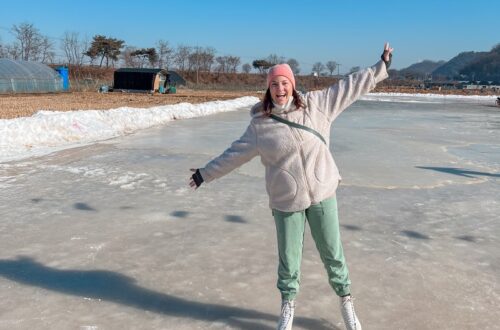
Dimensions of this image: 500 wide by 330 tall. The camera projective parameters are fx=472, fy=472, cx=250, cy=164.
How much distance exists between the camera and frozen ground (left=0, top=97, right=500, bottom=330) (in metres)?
2.82

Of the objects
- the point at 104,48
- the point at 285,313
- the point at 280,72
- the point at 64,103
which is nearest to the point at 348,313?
the point at 285,313

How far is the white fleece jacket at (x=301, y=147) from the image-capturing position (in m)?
2.46

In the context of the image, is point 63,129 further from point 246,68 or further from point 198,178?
point 246,68

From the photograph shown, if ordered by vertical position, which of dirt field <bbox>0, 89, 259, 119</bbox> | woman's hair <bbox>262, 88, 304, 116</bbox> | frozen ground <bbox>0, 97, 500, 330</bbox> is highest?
woman's hair <bbox>262, 88, 304, 116</bbox>

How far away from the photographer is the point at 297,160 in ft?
8.07

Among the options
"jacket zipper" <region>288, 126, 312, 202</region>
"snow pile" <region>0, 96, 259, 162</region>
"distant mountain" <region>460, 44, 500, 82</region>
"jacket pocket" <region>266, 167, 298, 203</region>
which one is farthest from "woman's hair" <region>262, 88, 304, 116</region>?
"distant mountain" <region>460, 44, 500, 82</region>

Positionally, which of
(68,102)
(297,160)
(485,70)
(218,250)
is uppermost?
(485,70)

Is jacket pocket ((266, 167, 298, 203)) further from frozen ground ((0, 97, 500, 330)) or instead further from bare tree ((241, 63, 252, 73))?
bare tree ((241, 63, 252, 73))

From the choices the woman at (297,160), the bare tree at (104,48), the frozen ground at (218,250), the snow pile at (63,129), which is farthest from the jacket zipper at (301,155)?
the bare tree at (104,48)

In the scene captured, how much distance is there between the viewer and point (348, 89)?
258 cm

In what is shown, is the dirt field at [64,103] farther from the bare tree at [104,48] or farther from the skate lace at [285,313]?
the bare tree at [104,48]

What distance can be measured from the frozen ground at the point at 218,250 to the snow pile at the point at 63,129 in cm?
202

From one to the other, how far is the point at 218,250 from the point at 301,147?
1.66 m

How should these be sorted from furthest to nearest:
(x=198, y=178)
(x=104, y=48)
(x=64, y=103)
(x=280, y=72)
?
(x=104, y=48) < (x=64, y=103) < (x=198, y=178) < (x=280, y=72)
